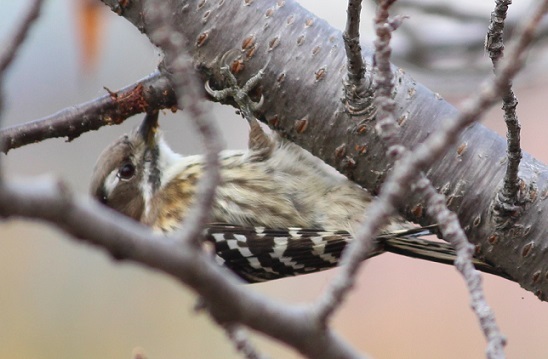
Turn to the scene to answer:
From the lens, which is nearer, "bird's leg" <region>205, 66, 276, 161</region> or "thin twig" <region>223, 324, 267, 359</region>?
"thin twig" <region>223, 324, 267, 359</region>

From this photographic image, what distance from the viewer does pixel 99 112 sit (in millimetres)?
2551

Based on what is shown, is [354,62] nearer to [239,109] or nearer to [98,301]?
[239,109]

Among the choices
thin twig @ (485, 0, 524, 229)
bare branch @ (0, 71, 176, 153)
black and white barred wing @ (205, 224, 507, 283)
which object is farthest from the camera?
black and white barred wing @ (205, 224, 507, 283)

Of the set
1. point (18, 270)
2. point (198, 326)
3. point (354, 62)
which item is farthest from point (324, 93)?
point (18, 270)

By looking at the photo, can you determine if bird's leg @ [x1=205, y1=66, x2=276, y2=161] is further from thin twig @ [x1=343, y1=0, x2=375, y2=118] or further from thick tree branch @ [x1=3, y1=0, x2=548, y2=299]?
thin twig @ [x1=343, y1=0, x2=375, y2=118]

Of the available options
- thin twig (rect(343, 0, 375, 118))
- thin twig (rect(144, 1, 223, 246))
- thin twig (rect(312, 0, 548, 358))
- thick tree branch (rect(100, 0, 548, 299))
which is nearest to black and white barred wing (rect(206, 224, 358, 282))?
thick tree branch (rect(100, 0, 548, 299))

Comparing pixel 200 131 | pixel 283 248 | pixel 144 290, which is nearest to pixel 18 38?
pixel 200 131

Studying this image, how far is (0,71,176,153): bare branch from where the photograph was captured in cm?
248

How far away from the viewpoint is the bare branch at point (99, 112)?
2.48 m

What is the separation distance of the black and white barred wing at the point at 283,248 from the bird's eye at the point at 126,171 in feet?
1.45

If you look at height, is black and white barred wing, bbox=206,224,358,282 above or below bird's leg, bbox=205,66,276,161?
below

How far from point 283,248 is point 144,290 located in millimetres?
3509

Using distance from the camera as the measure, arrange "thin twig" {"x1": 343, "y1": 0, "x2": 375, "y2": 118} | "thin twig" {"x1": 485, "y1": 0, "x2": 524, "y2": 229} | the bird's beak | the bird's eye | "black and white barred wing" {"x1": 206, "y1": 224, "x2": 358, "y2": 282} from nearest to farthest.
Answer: "thin twig" {"x1": 485, "y1": 0, "x2": 524, "y2": 229}, "thin twig" {"x1": 343, "y1": 0, "x2": 375, "y2": 118}, "black and white barred wing" {"x1": 206, "y1": 224, "x2": 358, "y2": 282}, the bird's beak, the bird's eye

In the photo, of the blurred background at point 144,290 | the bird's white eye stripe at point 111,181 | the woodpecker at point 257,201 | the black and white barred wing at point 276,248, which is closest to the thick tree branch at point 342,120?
the woodpecker at point 257,201
